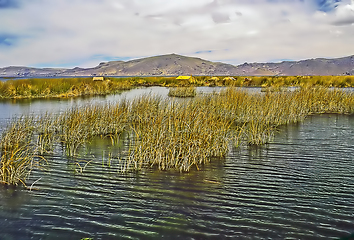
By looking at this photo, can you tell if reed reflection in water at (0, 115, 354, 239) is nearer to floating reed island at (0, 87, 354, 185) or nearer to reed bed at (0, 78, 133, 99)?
floating reed island at (0, 87, 354, 185)

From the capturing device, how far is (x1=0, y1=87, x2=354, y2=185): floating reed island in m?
6.39

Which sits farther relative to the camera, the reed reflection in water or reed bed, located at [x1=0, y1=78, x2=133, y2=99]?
reed bed, located at [x1=0, y1=78, x2=133, y2=99]

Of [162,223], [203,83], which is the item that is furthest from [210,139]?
[203,83]

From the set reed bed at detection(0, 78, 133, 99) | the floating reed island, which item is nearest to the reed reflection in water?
the floating reed island

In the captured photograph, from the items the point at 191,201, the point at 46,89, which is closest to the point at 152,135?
the point at 191,201

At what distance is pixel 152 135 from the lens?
667 cm

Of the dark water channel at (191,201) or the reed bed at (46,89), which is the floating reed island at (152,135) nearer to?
the dark water channel at (191,201)

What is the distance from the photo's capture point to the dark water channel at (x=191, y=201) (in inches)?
152

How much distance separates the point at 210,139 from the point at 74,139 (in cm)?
418

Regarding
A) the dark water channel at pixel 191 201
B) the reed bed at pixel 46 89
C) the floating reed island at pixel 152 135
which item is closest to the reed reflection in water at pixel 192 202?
the dark water channel at pixel 191 201

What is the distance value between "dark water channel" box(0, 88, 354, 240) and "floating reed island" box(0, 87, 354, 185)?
0.40 meters

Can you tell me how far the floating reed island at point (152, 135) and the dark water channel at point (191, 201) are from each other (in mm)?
404

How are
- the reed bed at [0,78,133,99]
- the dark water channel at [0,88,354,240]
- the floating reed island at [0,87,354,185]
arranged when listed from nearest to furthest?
the dark water channel at [0,88,354,240]
the floating reed island at [0,87,354,185]
the reed bed at [0,78,133,99]

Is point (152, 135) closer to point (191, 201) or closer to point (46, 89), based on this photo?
point (191, 201)
